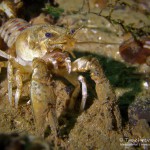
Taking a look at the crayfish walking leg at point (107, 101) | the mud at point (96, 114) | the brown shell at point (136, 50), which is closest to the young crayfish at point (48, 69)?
the crayfish walking leg at point (107, 101)

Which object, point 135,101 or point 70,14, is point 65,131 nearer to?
point 135,101

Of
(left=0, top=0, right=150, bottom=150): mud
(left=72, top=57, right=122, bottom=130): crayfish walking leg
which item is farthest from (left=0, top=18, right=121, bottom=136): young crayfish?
(left=0, top=0, right=150, bottom=150): mud

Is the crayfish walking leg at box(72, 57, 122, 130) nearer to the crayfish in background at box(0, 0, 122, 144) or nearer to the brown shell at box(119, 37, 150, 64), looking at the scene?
the crayfish in background at box(0, 0, 122, 144)

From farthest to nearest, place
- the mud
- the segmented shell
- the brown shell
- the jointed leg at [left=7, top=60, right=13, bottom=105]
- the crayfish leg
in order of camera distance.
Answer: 1. the brown shell
2. the segmented shell
3. the jointed leg at [left=7, top=60, right=13, bottom=105]
4. the mud
5. the crayfish leg

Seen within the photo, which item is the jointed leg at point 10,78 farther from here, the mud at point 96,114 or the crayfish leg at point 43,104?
the crayfish leg at point 43,104

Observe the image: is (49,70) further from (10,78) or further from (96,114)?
(96,114)

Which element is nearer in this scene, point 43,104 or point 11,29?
point 43,104

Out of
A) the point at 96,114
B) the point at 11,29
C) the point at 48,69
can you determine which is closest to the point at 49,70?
the point at 48,69

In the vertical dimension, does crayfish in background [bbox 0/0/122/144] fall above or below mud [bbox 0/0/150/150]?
above

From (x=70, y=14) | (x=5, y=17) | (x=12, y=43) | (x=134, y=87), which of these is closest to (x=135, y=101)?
(x=134, y=87)
